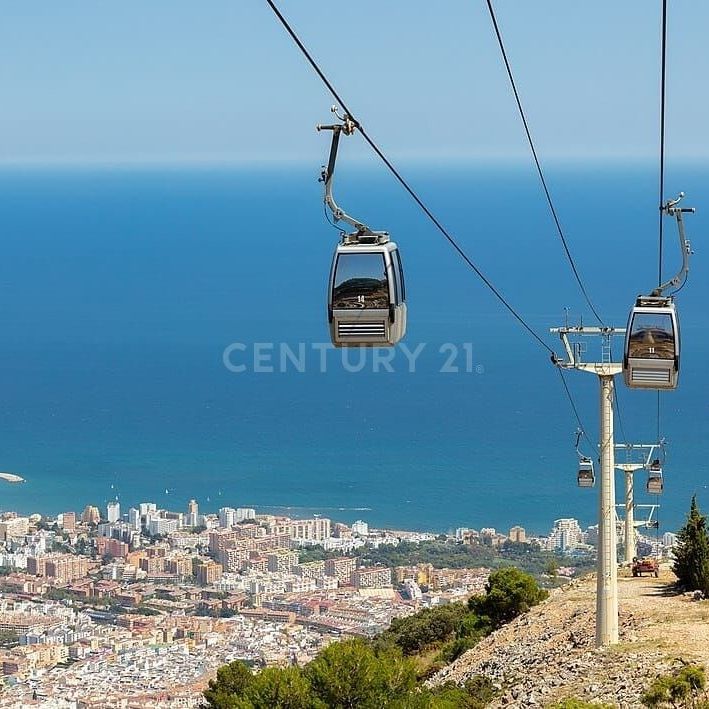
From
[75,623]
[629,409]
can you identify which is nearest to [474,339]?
[629,409]

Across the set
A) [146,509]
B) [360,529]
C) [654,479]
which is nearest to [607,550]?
[654,479]

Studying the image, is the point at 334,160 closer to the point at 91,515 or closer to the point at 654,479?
the point at 654,479

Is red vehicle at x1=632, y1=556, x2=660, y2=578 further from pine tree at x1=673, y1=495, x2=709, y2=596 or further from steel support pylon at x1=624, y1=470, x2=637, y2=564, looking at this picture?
steel support pylon at x1=624, y1=470, x2=637, y2=564

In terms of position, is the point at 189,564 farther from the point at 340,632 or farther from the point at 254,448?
the point at 254,448

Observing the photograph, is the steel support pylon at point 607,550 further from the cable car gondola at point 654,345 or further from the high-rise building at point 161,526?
the high-rise building at point 161,526

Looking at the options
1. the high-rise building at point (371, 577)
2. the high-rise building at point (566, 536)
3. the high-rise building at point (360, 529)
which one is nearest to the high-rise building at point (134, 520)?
the high-rise building at point (360, 529)

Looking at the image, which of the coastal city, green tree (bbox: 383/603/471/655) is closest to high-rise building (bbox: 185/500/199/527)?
the coastal city
